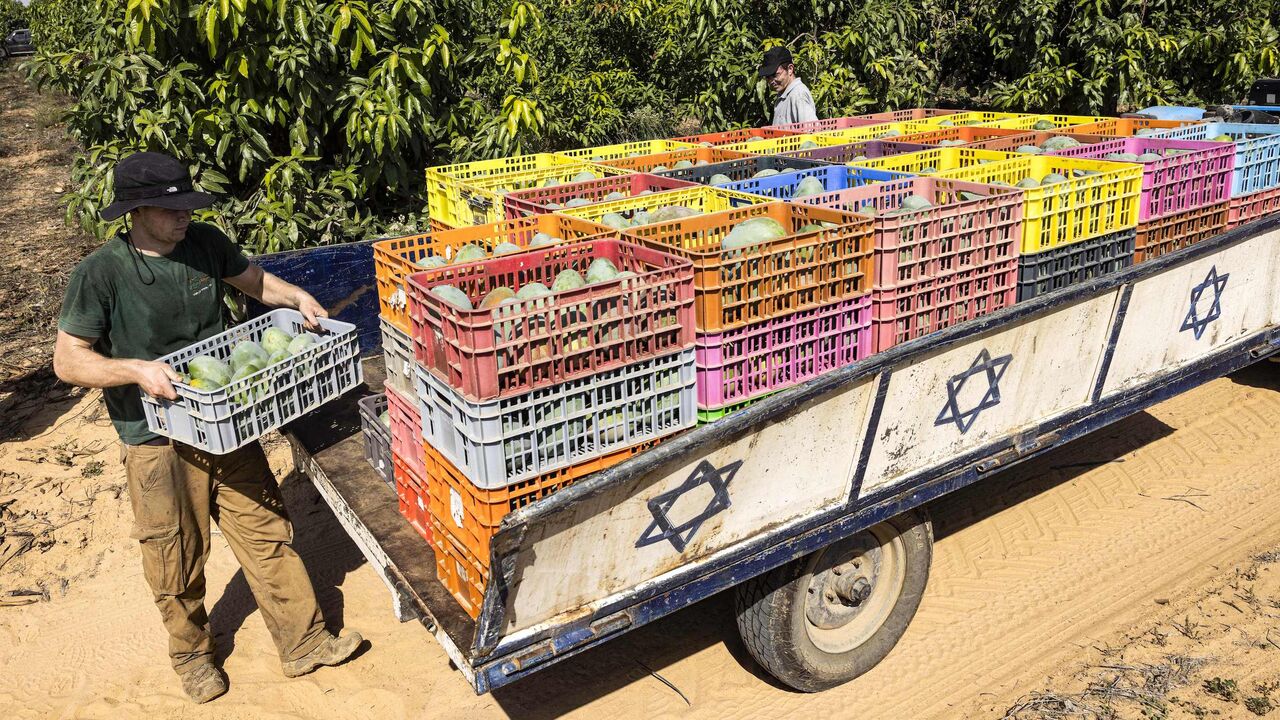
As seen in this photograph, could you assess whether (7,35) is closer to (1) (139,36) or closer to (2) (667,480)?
(1) (139,36)

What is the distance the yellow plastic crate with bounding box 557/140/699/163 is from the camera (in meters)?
6.59

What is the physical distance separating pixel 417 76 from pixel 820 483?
386cm

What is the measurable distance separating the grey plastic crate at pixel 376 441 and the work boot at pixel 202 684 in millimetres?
1132

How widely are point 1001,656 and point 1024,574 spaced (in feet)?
2.35

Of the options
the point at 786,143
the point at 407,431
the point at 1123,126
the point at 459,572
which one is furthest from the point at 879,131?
the point at 459,572

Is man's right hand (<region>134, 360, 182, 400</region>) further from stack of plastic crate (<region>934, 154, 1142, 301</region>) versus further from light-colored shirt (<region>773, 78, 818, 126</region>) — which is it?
light-colored shirt (<region>773, 78, 818, 126</region>)

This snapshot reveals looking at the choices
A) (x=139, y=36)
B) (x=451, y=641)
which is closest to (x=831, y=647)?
(x=451, y=641)

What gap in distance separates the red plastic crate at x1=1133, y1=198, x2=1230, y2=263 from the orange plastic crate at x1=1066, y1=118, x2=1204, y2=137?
164 cm

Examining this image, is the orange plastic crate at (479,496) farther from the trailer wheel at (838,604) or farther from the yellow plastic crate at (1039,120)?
the yellow plastic crate at (1039,120)

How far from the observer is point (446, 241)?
453cm

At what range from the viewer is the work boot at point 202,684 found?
4.37 meters

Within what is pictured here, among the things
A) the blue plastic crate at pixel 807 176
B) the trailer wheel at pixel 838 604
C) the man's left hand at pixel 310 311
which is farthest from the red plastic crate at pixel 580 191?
the trailer wheel at pixel 838 604

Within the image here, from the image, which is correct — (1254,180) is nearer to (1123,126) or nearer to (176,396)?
(1123,126)

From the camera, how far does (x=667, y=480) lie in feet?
10.7
